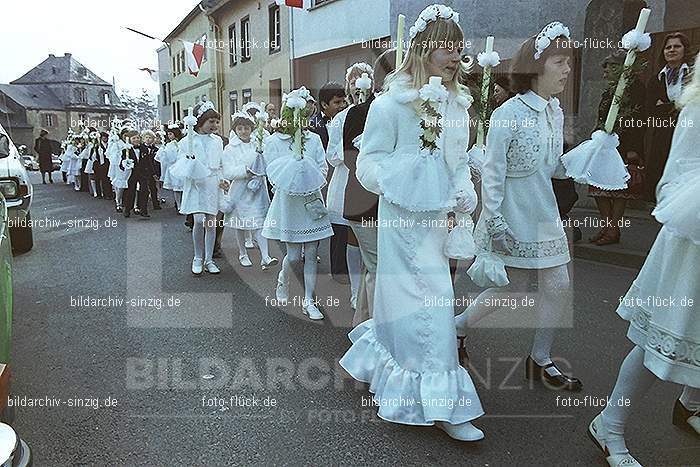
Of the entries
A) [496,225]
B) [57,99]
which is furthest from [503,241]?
[57,99]

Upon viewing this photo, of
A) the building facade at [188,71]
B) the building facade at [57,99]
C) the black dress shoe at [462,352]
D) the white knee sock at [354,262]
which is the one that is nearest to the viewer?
the black dress shoe at [462,352]

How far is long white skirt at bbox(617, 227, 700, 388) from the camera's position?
8.86 feet

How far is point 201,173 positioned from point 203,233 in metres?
0.76

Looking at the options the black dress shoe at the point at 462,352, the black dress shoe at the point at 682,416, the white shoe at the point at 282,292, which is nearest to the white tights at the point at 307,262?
the white shoe at the point at 282,292

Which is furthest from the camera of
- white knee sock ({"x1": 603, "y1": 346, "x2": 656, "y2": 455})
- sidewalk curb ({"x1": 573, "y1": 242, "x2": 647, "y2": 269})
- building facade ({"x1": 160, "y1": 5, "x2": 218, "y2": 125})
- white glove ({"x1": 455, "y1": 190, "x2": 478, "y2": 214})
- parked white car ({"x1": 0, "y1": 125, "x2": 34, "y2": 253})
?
building facade ({"x1": 160, "y1": 5, "x2": 218, "y2": 125})

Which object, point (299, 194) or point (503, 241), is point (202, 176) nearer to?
point (299, 194)

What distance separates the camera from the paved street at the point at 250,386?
11.3 feet

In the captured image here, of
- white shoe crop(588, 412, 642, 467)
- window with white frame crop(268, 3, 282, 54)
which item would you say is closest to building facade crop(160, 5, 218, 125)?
window with white frame crop(268, 3, 282, 54)

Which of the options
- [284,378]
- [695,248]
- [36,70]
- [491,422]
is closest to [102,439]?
[284,378]

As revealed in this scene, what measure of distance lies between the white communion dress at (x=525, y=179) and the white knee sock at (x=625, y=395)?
0.90 metres

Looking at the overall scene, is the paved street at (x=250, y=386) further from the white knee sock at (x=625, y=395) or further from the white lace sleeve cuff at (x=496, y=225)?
the white lace sleeve cuff at (x=496, y=225)

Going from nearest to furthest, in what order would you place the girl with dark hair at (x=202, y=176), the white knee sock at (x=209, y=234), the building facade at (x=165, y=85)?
1. the girl with dark hair at (x=202, y=176)
2. the white knee sock at (x=209, y=234)
3. the building facade at (x=165, y=85)

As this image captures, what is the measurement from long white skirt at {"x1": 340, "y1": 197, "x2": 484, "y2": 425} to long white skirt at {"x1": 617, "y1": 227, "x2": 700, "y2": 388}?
949mm

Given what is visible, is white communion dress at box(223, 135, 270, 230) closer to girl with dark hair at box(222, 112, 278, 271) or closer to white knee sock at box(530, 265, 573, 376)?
girl with dark hair at box(222, 112, 278, 271)
